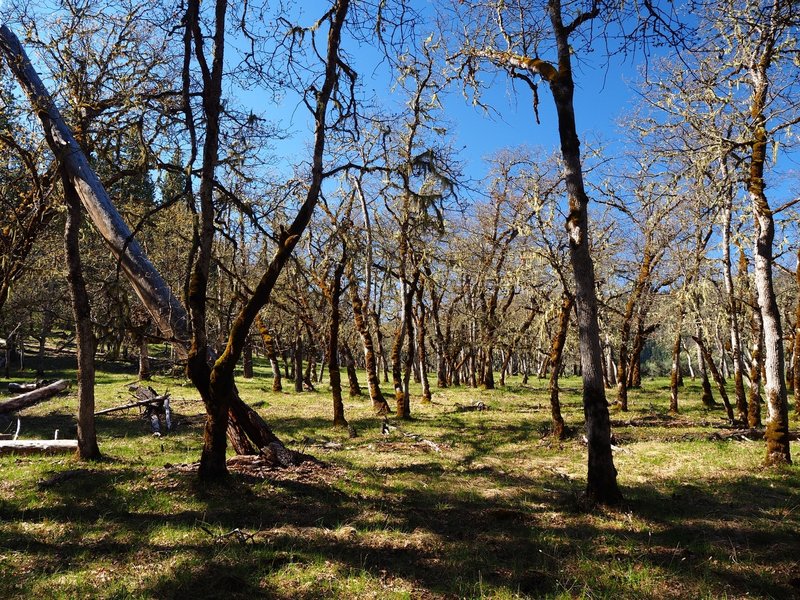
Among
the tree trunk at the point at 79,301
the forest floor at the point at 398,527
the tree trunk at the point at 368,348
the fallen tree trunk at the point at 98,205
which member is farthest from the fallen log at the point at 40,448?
the tree trunk at the point at 368,348

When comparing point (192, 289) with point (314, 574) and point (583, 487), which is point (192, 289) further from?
point (583, 487)

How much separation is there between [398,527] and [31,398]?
1871cm

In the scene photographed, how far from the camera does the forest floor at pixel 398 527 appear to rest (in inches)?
172

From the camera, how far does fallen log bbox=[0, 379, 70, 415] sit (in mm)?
16664

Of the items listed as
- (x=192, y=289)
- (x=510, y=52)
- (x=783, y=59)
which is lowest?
(x=192, y=289)

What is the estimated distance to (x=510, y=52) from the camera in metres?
8.29

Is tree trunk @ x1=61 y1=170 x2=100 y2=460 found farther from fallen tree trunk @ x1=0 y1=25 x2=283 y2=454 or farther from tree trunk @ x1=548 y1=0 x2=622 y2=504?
tree trunk @ x1=548 y1=0 x2=622 y2=504

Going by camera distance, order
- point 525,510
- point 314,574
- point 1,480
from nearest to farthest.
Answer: point 314,574
point 525,510
point 1,480

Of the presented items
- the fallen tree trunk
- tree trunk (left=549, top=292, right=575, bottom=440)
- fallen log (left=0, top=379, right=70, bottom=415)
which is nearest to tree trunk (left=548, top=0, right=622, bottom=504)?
the fallen tree trunk

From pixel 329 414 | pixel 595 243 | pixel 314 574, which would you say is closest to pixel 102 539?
pixel 314 574

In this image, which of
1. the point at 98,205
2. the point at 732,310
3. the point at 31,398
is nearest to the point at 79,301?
the point at 98,205

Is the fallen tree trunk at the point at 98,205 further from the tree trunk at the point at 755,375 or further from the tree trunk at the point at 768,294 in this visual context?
the tree trunk at the point at 755,375

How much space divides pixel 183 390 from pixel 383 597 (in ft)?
75.2

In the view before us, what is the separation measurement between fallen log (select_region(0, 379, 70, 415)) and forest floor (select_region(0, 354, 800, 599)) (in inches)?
295
